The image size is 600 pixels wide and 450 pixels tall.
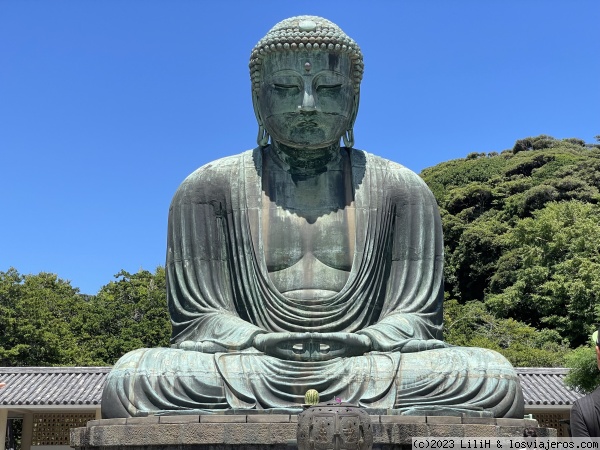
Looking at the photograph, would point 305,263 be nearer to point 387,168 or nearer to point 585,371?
point 387,168

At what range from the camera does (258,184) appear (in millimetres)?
9047

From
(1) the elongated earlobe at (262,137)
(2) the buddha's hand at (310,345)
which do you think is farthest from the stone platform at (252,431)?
(1) the elongated earlobe at (262,137)

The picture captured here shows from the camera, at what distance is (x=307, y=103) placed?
8727mm

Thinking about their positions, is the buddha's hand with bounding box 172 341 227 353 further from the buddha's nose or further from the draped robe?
the buddha's nose

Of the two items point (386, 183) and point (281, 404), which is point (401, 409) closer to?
point (281, 404)

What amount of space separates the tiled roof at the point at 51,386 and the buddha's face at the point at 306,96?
13.1 m

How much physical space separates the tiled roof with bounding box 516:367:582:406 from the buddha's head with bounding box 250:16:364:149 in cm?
1244

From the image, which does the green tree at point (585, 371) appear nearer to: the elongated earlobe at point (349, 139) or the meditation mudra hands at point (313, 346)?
the elongated earlobe at point (349, 139)

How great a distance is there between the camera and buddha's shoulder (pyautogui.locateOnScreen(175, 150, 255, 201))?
902 cm

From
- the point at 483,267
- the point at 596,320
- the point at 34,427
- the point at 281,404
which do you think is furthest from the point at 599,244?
the point at 281,404

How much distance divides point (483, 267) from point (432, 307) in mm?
29699

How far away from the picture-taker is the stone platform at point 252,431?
667cm

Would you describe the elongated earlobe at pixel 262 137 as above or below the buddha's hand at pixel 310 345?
above

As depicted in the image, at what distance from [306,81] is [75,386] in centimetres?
1434
